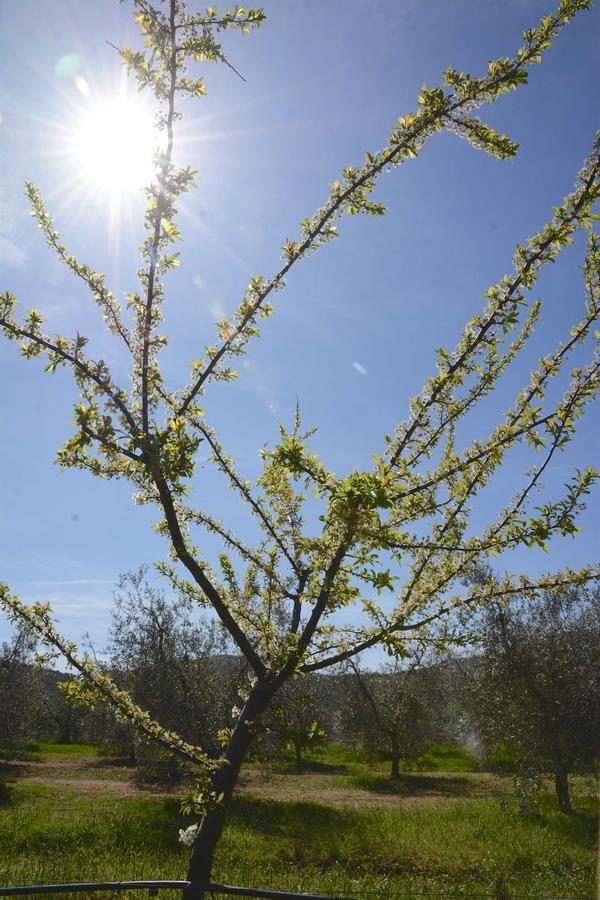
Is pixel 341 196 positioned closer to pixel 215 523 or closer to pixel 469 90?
pixel 469 90

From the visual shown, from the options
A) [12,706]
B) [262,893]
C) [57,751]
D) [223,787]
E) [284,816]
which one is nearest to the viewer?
[262,893]

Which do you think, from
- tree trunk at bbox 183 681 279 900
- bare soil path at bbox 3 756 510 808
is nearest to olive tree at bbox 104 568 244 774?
bare soil path at bbox 3 756 510 808

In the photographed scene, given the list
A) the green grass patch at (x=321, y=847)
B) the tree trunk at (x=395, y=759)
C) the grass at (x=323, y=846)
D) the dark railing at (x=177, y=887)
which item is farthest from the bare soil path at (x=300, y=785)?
the dark railing at (x=177, y=887)

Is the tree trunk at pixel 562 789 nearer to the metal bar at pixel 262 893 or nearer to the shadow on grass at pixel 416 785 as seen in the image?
the shadow on grass at pixel 416 785

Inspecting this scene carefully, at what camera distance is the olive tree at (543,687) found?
57.2ft

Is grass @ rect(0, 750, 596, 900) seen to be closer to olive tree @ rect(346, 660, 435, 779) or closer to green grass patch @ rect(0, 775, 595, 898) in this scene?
green grass patch @ rect(0, 775, 595, 898)

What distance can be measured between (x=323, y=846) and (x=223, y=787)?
41.7ft

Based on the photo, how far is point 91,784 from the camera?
75.8 ft

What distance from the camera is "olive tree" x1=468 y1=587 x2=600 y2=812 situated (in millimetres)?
17422

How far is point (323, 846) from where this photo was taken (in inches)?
520

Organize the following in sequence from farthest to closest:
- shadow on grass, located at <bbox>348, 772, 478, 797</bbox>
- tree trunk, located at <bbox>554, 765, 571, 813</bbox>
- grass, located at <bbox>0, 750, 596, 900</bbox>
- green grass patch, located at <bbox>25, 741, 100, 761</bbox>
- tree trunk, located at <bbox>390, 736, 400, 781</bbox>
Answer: green grass patch, located at <bbox>25, 741, 100, 761</bbox>, tree trunk, located at <bbox>390, 736, 400, 781</bbox>, shadow on grass, located at <bbox>348, 772, 478, 797</bbox>, tree trunk, located at <bbox>554, 765, 571, 813</bbox>, grass, located at <bbox>0, 750, 596, 900</bbox>

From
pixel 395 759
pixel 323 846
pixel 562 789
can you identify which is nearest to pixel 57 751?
pixel 395 759

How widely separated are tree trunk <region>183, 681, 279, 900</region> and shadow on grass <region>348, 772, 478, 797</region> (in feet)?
79.7

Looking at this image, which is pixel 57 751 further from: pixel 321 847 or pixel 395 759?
pixel 321 847
